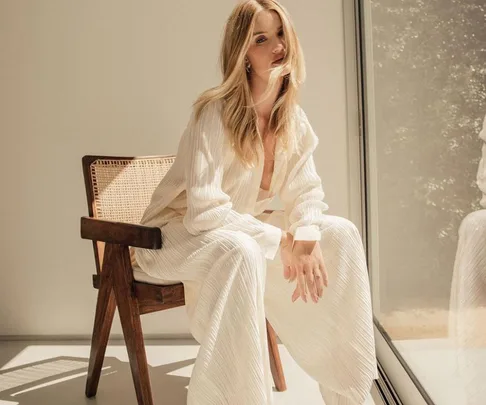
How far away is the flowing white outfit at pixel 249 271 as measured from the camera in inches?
64.8

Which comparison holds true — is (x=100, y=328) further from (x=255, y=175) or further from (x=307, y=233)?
(x=307, y=233)

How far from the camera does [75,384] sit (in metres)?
2.58

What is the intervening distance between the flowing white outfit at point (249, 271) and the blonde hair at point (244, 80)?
0.04 meters

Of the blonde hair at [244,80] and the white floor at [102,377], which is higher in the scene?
the blonde hair at [244,80]

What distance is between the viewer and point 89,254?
3168 mm

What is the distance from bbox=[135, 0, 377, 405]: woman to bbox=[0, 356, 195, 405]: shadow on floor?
65 cm

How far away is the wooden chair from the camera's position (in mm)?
2059

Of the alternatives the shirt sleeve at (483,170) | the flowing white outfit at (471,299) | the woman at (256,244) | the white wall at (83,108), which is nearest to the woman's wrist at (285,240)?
the woman at (256,244)

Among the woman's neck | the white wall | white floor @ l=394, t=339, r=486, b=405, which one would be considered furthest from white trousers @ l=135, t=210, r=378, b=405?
the white wall

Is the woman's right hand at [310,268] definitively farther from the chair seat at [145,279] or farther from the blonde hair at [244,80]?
the chair seat at [145,279]

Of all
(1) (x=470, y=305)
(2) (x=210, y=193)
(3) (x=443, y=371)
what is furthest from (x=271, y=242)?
(1) (x=470, y=305)

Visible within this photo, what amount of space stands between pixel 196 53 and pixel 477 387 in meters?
2.13

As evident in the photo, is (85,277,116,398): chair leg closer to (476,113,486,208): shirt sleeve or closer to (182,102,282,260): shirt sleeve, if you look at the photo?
(182,102,282,260): shirt sleeve

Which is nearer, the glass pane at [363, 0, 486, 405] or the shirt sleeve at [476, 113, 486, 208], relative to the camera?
the shirt sleeve at [476, 113, 486, 208]
